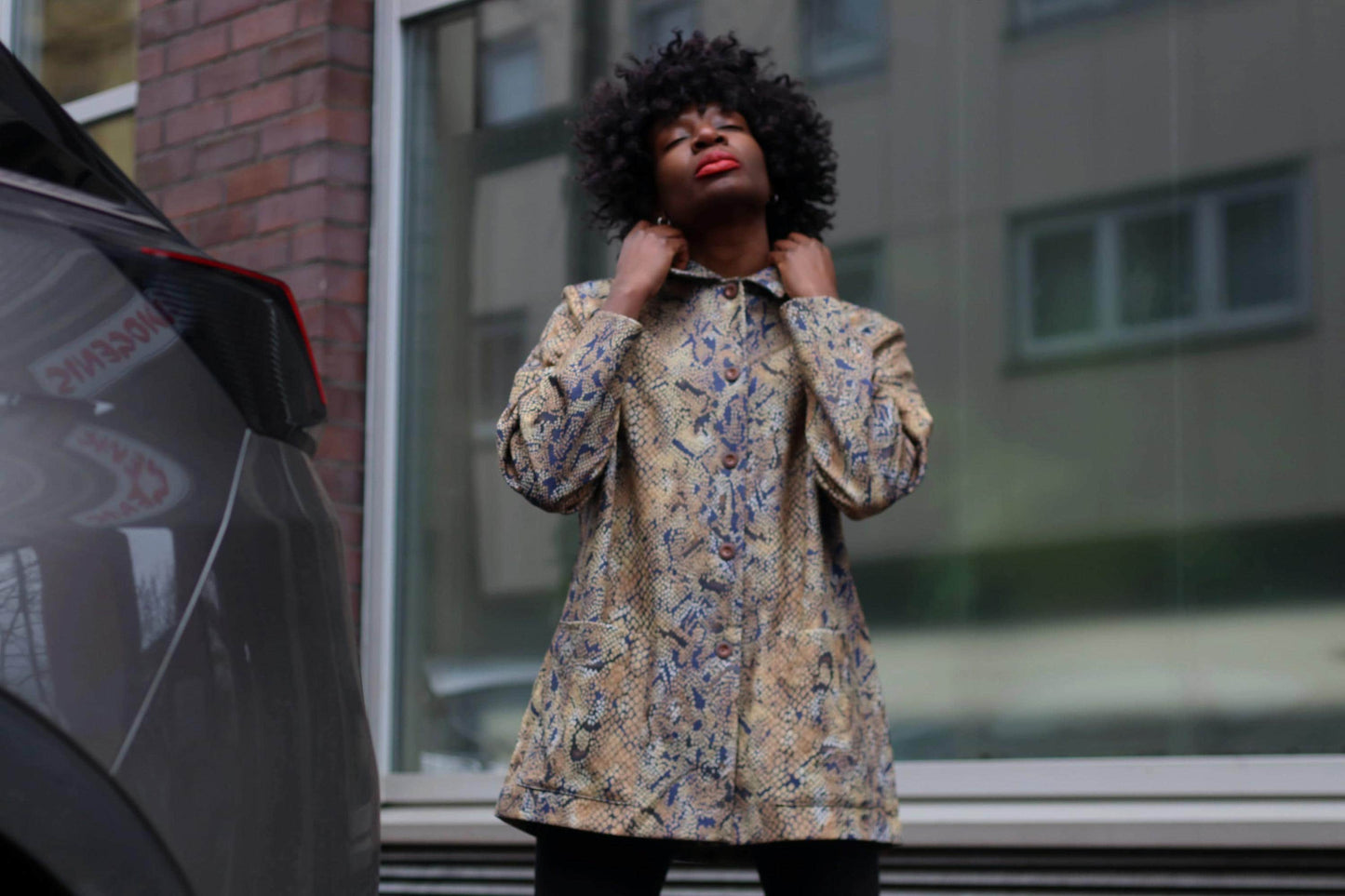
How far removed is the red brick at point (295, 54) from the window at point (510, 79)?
487 millimetres

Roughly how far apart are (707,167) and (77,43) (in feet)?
14.3

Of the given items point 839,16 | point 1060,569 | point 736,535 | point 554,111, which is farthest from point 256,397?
point 554,111

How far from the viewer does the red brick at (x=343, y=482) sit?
493 centimetres

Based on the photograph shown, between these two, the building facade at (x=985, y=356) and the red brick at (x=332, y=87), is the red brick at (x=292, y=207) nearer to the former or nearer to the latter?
the building facade at (x=985, y=356)

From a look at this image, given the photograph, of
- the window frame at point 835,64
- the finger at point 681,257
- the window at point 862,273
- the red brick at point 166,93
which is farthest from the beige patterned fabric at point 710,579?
the red brick at point 166,93

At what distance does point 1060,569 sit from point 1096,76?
1.17 meters

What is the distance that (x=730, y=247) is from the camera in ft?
8.61

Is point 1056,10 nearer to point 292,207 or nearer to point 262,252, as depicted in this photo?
point 292,207

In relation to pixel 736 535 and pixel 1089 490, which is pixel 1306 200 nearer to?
pixel 1089 490

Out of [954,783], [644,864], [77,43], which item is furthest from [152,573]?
[77,43]

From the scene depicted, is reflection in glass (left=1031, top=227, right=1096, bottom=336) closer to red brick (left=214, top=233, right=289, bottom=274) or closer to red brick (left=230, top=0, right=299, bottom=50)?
Answer: red brick (left=214, top=233, right=289, bottom=274)

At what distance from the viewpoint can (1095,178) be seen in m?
4.04

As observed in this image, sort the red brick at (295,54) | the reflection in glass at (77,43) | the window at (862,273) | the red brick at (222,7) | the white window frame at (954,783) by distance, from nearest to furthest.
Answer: the white window frame at (954,783) → the window at (862,273) → the red brick at (295,54) → the red brick at (222,7) → the reflection in glass at (77,43)

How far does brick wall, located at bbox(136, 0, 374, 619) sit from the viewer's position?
4.96 meters
